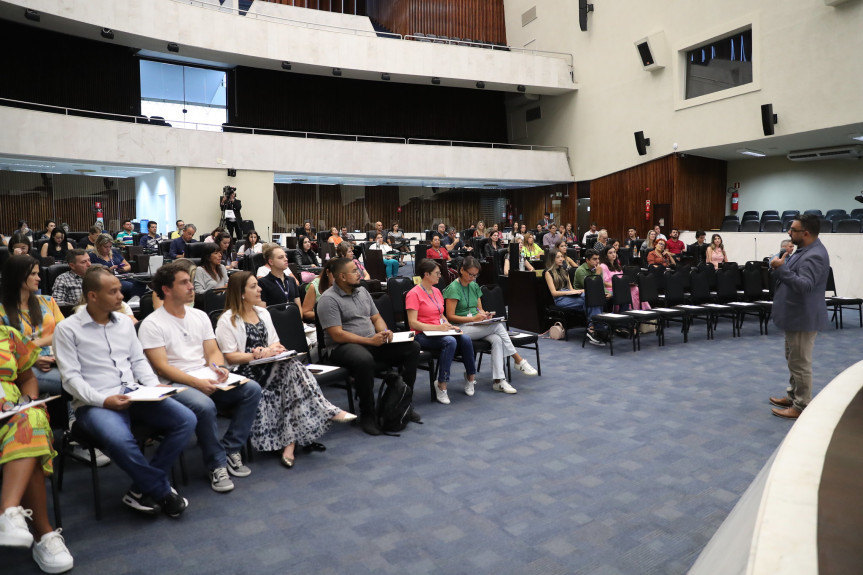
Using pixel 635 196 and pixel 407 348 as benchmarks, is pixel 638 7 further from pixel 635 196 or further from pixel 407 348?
pixel 407 348

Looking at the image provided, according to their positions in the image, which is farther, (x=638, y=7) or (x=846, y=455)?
(x=638, y=7)

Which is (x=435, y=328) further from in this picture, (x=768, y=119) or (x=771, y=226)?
(x=771, y=226)

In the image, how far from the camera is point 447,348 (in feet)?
16.2

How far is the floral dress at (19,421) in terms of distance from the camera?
2549 mm

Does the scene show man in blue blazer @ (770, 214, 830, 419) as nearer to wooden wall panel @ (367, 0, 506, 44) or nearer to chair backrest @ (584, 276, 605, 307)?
chair backrest @ (584, 276, 605, 307)

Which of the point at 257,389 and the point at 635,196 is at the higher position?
the point at 635,196

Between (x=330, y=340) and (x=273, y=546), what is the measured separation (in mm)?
1989

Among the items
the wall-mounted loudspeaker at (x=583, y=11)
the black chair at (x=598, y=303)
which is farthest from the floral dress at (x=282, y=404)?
the wall-mounted loudspeaker at (x=583, y=11)

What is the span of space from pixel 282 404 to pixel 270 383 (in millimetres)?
158

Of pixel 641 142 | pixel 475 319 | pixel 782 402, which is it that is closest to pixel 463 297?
pixel 475 319

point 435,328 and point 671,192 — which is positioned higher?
point 671,192

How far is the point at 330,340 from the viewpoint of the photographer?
4.51 m

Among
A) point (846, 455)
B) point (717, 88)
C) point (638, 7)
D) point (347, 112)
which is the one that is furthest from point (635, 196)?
point (846, 455)

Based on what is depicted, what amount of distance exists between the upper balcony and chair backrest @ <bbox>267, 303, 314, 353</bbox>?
12.4 meters
